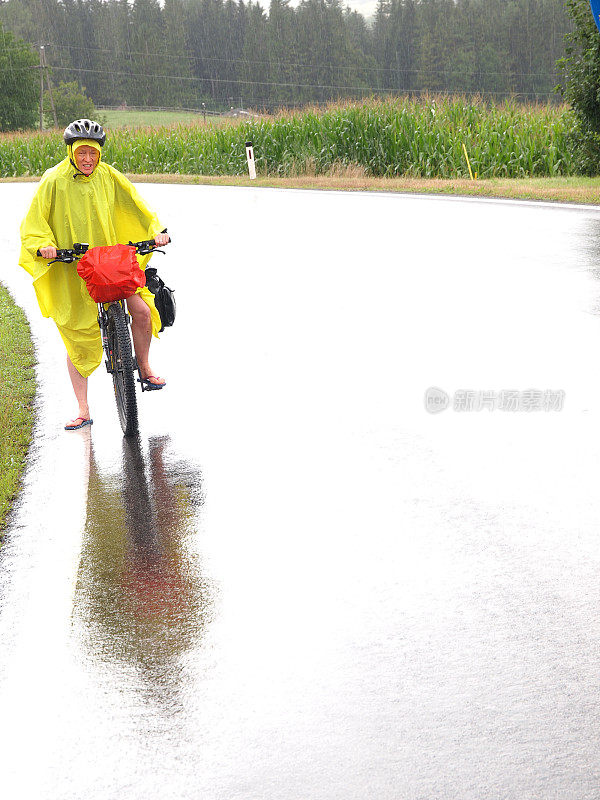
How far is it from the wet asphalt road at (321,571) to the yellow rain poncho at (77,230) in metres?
0.77

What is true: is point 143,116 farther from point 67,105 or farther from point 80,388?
point 80,388

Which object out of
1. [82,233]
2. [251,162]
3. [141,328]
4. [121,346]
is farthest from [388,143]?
[121,346]

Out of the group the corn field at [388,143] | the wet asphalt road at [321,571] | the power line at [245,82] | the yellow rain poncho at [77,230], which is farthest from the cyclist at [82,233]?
the power line at [245,82]

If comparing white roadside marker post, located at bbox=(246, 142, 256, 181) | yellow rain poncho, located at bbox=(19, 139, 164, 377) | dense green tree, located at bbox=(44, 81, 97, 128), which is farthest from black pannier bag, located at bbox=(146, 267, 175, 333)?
dense green tree, located at bbox=(44, 81, 97, 128)

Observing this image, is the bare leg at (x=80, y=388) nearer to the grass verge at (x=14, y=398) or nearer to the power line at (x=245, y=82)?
the grass verge at (x=14, y=398)

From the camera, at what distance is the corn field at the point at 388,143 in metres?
26.2

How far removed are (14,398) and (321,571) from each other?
4.40m

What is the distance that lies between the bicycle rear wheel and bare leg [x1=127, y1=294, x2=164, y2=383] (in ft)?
0.50

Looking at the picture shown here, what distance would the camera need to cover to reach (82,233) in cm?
720

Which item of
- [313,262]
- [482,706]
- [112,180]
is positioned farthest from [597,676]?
[313,262]

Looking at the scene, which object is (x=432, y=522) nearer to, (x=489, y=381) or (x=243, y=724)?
(x=243, y=724)

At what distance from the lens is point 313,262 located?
46.4 feet

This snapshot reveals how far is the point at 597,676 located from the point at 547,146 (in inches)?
940

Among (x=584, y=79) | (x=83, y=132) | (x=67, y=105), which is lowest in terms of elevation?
(x=83, y=132)
